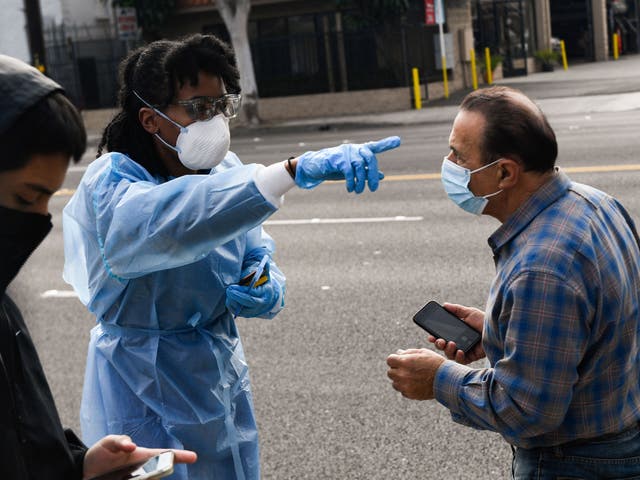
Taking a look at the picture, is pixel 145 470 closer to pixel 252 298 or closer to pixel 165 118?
pixel 252 298

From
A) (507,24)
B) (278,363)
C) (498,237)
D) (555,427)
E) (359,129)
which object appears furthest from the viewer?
(507,24)

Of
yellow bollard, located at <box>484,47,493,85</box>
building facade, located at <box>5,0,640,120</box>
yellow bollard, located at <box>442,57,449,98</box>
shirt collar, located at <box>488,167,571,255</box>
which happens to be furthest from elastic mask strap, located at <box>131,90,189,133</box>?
yellow bollard, located at <box>484,47,493,85</box>

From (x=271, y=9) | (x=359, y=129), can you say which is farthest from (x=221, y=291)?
(x=271, y=9)

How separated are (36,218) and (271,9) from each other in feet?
99.4

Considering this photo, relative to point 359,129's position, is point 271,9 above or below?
above

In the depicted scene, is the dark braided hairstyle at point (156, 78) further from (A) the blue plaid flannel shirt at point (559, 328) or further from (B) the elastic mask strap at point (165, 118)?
(A) the blue plaid flannel shirt at point (559, 328)

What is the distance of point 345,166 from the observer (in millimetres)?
2688

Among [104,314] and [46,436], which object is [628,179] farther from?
[46,436]

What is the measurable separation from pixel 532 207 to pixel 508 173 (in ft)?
0.41

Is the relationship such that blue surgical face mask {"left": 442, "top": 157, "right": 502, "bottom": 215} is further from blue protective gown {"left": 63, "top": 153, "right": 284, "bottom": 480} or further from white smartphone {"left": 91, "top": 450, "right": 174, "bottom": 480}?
white smartphone {"left": 91, "top": 450, "right": 174, "bottom": 480}

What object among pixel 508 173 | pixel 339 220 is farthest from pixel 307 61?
pixel 508 173

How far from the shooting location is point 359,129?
23.1 m

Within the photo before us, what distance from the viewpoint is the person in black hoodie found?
2.01 m

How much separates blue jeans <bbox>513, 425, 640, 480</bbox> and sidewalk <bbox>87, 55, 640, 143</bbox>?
1899cm
